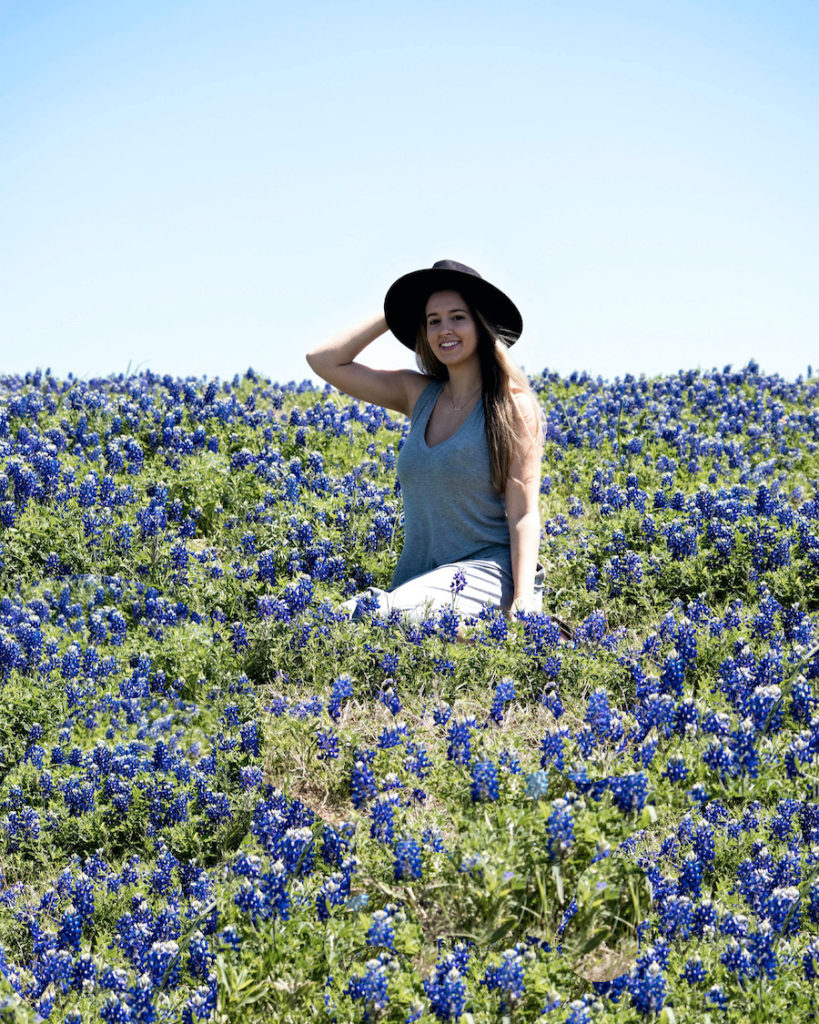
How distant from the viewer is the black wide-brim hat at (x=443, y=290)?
23.0 feet

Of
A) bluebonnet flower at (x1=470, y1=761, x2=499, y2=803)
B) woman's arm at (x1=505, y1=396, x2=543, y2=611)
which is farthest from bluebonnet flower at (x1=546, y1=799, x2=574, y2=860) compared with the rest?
woman's arm at (x1=505, y1=396, x2=543, y2=611)

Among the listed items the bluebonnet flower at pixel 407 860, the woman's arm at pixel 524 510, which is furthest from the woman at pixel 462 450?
the bluebonnet flower at pixel 407 860

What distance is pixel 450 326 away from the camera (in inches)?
274

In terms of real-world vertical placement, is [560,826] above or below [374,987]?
above

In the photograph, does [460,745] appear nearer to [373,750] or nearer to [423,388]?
[373,750]

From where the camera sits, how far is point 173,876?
16.1 feet

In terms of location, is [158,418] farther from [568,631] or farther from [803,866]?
[803,866]

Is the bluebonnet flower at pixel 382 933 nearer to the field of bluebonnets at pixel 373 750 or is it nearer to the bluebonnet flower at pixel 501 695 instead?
the field of bluebonnets at pixel 373 750

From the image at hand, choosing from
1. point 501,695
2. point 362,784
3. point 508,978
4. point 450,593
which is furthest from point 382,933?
point 450,593

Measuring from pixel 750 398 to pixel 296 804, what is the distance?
11.0m

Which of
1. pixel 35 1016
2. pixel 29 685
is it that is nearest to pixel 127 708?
pixel 29 685

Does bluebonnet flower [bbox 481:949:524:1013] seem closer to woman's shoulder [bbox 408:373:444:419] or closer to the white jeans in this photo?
the white jeans

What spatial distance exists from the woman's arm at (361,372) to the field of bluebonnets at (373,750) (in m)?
1.17

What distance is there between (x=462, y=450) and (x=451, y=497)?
0.33 m
